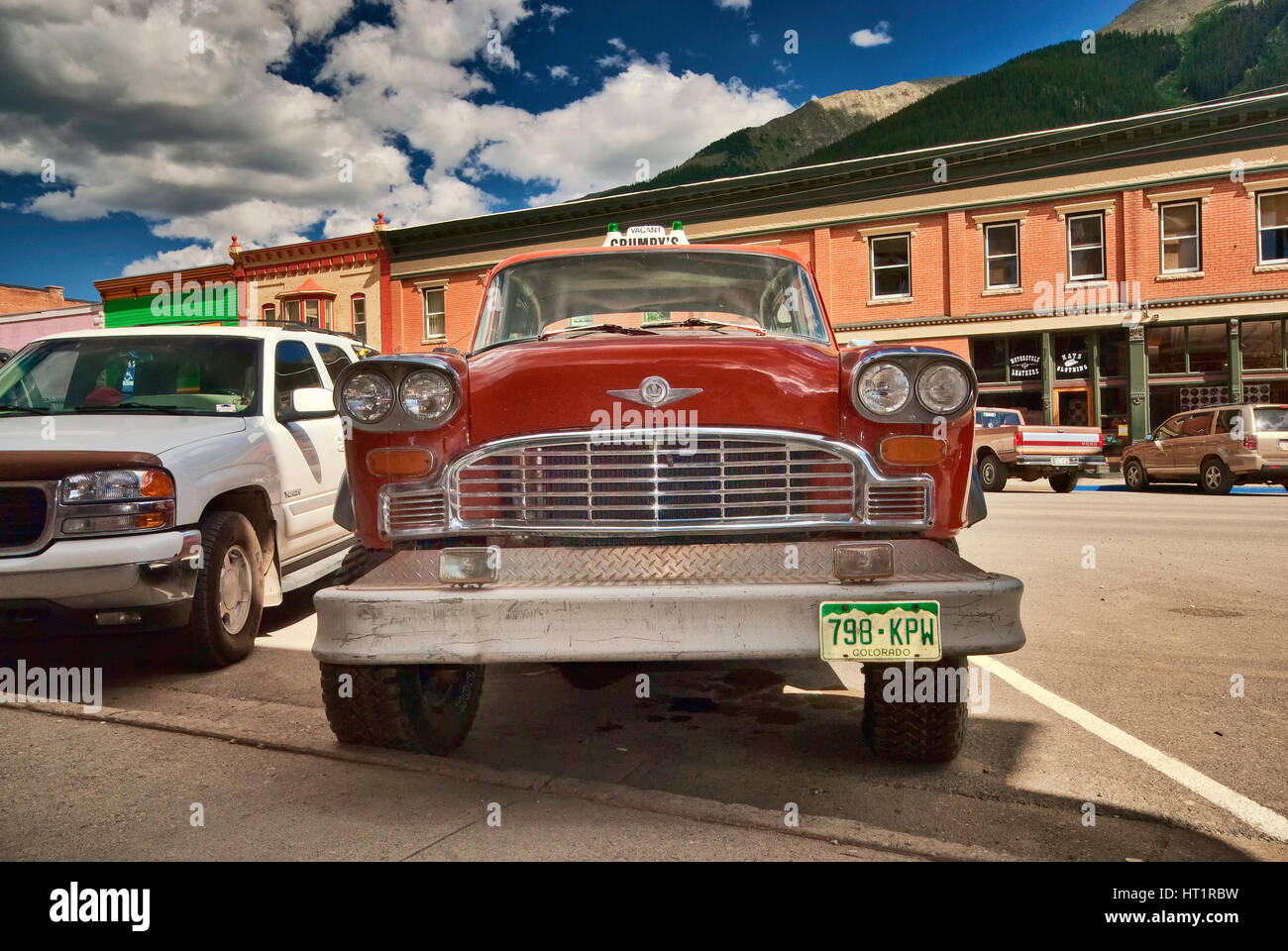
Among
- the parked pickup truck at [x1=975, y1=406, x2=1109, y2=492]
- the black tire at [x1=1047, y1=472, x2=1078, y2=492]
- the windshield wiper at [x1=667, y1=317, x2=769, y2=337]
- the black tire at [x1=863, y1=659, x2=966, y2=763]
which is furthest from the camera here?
the black tire at [x1=1047, y1=472, x2=1078, y2=492]

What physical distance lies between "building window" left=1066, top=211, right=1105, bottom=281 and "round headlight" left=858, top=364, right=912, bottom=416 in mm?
22784

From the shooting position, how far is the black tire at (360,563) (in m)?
3.44

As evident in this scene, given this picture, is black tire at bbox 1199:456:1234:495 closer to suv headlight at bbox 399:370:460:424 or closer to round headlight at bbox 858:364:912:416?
round headlight at bbox 858:364:912:416

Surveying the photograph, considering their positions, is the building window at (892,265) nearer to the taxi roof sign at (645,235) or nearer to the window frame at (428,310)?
the window frame at (428,310)

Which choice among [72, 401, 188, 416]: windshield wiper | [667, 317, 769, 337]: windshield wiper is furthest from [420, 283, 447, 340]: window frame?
[667, 317, 769, 337]: windshield wiper

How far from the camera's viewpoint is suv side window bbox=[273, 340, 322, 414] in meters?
6.29

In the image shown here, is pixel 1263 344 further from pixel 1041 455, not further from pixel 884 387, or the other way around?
pixel 884 387

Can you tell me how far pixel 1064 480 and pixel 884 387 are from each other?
1740 cm

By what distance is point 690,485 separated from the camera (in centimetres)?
328

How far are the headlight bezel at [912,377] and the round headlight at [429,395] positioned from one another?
136 cm

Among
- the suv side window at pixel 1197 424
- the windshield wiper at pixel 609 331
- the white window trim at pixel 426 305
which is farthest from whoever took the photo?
the white window trim at pixel 426 305

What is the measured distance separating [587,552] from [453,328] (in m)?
27.8

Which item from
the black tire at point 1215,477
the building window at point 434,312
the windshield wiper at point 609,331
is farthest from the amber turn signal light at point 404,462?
the building window at point 434,312
